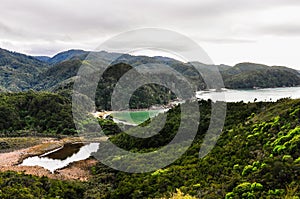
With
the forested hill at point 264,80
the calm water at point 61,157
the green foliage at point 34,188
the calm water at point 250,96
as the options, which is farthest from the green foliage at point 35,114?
the forested hill at point 264,80

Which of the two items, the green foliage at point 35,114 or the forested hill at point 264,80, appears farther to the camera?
the forested hill at point 264,80

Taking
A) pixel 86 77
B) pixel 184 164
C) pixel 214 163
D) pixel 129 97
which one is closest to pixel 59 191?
pixel 184 164

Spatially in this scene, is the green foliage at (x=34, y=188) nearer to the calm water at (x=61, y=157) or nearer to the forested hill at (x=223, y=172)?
the forested hill at (x=223, y=172)

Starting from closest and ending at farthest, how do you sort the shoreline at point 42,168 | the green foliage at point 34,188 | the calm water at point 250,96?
the green foliage at point 34,188
the shoreline at point 42,168
the calm water at point 250,96

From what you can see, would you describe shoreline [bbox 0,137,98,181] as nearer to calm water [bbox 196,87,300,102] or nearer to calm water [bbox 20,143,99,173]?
calm water [bbox 20,143,99,173]

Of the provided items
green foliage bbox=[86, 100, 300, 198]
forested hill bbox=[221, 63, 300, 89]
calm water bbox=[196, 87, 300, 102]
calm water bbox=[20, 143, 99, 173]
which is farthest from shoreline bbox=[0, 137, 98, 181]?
forested hill bbox=[221, 63, 300, 89]

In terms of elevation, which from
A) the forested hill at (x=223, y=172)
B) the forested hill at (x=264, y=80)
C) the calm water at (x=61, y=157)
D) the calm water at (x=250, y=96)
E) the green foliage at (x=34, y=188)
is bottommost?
the calm water at (x=61, y=157)

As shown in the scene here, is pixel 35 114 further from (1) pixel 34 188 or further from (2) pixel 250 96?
(2) pixel 250 96

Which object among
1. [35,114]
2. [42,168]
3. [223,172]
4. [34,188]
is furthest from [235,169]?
[35,114]
